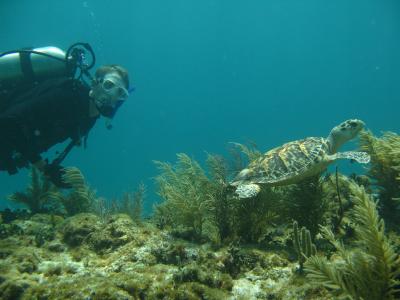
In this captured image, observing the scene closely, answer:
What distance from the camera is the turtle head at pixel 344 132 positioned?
5230 millimetres

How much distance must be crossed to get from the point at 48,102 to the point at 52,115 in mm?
309

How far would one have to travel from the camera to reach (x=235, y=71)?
143 metres

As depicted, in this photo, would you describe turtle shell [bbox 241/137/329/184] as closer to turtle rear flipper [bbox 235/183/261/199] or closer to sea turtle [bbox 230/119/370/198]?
sea turtle [bbox 230/119/370/198]

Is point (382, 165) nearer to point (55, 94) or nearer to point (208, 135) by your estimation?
point (55, 94)

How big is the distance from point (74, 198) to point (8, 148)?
2376 millimetres

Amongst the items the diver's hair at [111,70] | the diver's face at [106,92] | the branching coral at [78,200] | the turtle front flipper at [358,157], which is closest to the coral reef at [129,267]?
the turtle front flipper at [358,157]

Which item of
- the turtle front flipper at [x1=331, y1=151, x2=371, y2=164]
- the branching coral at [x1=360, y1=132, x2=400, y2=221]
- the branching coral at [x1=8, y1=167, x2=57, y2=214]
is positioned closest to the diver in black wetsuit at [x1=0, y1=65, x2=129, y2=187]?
the branching coral at [x1=8, y1=167, x2=57, y2=214]

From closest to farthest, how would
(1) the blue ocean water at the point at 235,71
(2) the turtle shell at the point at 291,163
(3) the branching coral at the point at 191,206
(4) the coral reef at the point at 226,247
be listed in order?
(4) the coral reef at the point at 226,247 < (2) the turtle shell at the point at 291,163 < (3) the branching coral at the point at 191,206 < (1) the blue ocean water at the point at 235,71

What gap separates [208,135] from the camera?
132 meters

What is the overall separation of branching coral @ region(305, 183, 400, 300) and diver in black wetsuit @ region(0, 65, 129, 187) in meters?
5.42

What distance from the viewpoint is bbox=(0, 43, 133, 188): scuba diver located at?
18.8 ft

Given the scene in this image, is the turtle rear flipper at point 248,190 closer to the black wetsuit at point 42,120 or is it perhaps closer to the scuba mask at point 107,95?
the scuba mask at point 107,95

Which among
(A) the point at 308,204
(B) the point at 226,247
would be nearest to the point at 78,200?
(B) the point at 226,247

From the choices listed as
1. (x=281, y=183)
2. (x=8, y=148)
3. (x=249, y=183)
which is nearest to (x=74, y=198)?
(x=8, y=148)
